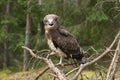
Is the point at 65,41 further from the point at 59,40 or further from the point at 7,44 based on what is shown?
the point at 7,44

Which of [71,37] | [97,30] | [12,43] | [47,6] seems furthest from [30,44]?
[71,37]

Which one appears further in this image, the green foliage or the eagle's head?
the green foliage

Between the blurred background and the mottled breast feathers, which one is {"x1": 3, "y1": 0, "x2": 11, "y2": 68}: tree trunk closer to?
the blurred background

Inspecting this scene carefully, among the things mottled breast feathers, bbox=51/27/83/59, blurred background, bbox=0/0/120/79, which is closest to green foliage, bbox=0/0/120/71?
blurred background, bbox=0/0/120/79

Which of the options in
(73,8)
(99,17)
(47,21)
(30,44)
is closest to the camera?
(47,21)

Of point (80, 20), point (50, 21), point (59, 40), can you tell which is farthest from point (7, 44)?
point (50, 21)

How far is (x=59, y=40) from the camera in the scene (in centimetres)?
528

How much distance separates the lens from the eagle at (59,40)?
5.02m

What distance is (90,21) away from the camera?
1245cm

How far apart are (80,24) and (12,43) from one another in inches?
161

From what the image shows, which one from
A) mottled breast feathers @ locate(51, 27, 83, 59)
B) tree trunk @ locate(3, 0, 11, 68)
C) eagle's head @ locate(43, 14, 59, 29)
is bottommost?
tree trunk @ locate(3, 0, 11, 68)

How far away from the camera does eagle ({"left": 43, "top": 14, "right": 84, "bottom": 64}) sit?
16.5 ft

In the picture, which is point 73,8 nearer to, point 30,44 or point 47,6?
point 47,6

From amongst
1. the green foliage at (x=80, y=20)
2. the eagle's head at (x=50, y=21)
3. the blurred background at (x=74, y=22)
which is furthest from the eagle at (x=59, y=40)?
the green foliage at (x=80, y=20)
